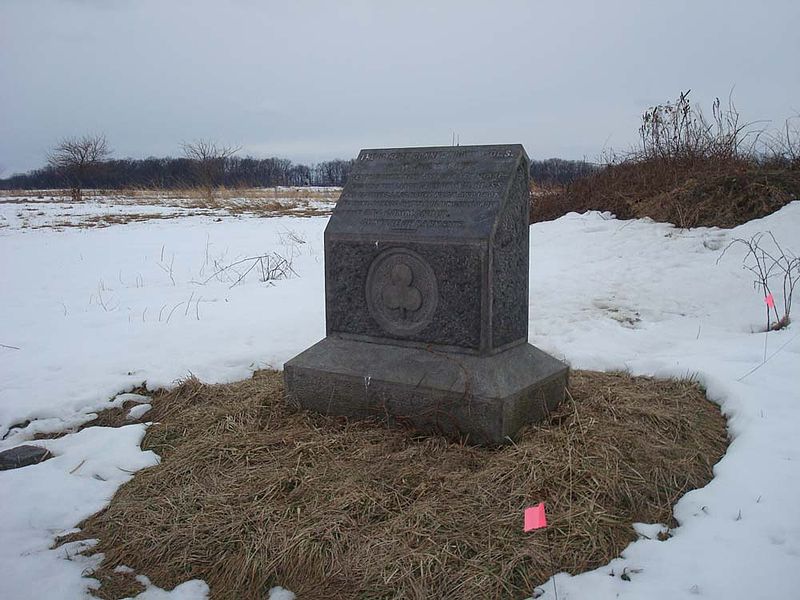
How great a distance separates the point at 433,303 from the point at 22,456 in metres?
2.38

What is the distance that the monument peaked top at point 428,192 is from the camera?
3.47 metres

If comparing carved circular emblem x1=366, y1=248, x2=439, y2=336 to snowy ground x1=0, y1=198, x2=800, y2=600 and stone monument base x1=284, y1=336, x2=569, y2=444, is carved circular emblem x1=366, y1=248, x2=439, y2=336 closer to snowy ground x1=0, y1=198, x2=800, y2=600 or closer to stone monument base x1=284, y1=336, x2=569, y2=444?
stone monument base x1=284, y1=336, x2=569, y2=444

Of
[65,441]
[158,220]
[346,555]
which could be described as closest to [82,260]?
[158,220]

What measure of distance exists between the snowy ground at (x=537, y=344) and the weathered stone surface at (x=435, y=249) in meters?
1.31

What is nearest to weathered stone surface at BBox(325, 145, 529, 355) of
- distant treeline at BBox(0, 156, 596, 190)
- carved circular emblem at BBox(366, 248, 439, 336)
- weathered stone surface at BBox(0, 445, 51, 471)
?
carved circular emblem at BBox(366, 248, 439, 336)

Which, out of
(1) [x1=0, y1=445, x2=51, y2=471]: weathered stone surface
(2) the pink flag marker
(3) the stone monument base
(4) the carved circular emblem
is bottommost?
(1) [x1=0, y1=445, x2=51, y2=471]: weathered stone surface

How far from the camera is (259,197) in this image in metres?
23.9

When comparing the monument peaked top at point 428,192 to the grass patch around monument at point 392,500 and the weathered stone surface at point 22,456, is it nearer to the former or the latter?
the grass patch around monument at point 392,500

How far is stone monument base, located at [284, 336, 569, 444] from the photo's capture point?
3.33m

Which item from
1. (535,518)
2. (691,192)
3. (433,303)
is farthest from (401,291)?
(691,192)

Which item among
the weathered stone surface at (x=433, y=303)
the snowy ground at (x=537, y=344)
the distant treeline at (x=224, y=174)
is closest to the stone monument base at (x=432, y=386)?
the weathered stone surface at (x=433, y=303)

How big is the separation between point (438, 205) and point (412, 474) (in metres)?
1.44

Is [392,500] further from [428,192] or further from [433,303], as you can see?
[428,192]

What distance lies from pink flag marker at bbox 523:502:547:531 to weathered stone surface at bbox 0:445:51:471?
104 inches
